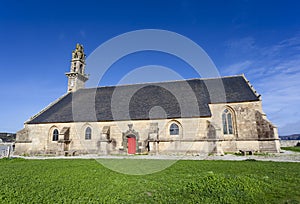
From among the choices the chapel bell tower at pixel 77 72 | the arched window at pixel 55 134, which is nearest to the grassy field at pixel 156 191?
the arched window at pixel 55 134

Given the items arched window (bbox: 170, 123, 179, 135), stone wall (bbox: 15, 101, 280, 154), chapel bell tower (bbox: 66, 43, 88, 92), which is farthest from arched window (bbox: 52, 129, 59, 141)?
arched window (bbox: 170, 123, 179, 135)

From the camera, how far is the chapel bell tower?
34031 mm

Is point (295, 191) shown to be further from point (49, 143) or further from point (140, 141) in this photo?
point (49, 143)

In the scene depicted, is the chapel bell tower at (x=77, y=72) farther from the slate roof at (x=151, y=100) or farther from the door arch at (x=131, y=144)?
the door arch at (x=131, y=144)

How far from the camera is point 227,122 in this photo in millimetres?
23656

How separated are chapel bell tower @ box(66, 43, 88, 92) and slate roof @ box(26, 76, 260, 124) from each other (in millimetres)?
3926

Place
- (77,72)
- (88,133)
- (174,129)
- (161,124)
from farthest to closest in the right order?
(77,72) → (88,133) → (161,124) → (174,129)

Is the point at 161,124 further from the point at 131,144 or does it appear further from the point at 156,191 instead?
the point at 156,191

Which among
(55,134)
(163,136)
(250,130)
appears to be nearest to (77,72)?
(55,134)

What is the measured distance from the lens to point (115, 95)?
1146 inches

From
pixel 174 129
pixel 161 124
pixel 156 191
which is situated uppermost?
pixel 161 124

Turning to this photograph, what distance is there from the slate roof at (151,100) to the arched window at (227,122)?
5.18ft

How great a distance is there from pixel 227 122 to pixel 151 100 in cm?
985

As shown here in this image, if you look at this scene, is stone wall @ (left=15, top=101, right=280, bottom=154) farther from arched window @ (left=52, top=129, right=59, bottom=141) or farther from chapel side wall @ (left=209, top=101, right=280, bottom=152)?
arched window @ (left=52, top=129, right=59, bottom=141)
